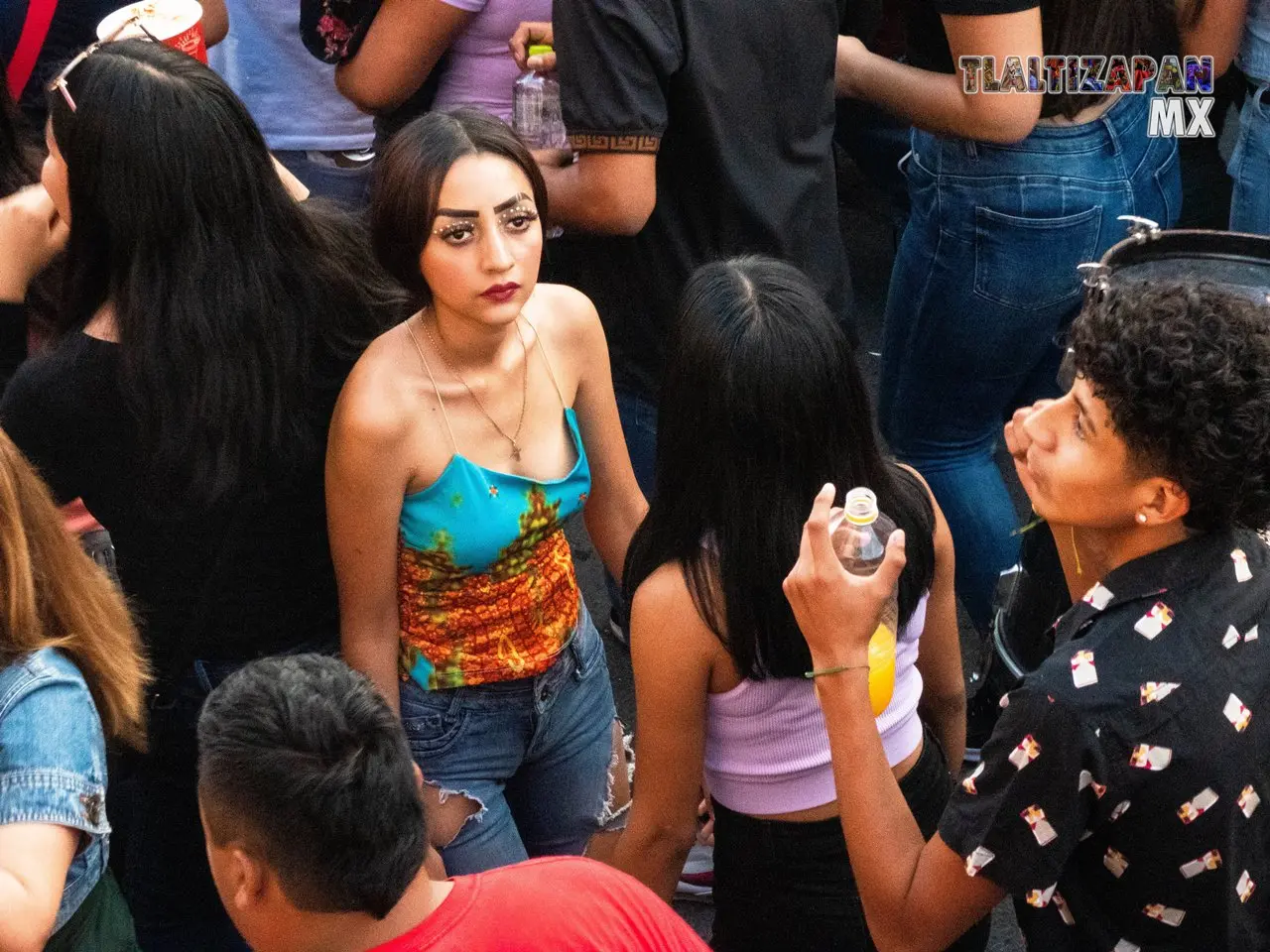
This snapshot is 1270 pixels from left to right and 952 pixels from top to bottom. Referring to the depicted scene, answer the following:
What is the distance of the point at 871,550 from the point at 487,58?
1659 millimetres

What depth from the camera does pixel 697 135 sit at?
2955 mm

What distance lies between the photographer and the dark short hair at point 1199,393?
1662mm

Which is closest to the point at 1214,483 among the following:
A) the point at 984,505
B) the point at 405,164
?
the point at 405,164

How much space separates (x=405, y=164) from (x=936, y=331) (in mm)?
1455

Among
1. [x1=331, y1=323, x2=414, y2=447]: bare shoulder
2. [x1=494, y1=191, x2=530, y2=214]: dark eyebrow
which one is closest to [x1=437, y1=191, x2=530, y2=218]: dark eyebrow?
[x1=494, y1=191, x2=530, y2=214]: dark eyebrow

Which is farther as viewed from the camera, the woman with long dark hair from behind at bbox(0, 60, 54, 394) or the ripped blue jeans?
the woman with long dark hair from behind at bbox(0, 60, 54, 394)

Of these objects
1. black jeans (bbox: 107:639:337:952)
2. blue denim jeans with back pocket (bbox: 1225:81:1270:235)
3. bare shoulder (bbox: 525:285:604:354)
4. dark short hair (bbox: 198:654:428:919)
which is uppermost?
dark short hair (bbox: 198:654:428:919)

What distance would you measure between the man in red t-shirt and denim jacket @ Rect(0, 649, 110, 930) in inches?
11.1

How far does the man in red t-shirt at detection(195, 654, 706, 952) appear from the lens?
160 centimetres

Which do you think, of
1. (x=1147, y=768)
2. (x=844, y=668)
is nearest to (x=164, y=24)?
(x=844, y=668)

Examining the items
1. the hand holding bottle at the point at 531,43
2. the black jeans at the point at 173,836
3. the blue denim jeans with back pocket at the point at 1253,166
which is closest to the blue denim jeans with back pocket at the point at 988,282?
the blue denim jeans with back pocket at the point at 1253,166

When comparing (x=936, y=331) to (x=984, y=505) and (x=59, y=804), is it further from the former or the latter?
(x=59, y=804)

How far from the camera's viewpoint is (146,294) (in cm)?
229

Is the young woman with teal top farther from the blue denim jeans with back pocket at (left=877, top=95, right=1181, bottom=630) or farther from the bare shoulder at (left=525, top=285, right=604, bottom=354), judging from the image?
the blue denim jeans with back pocket at (left=877, top=95, right=1181, bottom=630)
